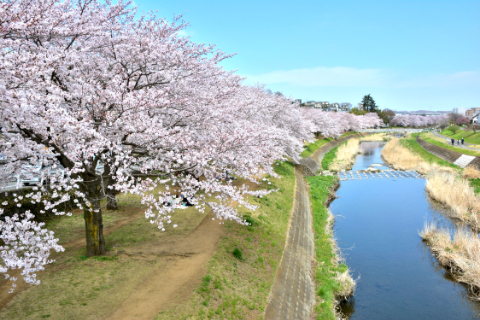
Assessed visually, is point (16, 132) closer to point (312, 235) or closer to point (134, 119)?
point (134, 119)

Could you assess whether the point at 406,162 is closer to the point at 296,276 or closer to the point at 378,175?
the point at 378,175

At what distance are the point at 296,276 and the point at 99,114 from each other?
1030 centimetres

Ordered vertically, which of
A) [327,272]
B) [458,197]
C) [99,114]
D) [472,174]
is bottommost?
[327,272]

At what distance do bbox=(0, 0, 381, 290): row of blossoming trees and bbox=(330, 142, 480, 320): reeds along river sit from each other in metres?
8.13

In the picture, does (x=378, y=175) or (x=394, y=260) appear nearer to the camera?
(x=394, y=260)

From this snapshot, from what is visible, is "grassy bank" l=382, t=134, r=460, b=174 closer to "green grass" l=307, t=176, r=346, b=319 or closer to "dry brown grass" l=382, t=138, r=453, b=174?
"dry brown grass" l=382, t=138, r=453, b=174

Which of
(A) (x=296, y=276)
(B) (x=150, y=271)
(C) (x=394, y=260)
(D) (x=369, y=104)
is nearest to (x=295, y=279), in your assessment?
(A) (x=296, y=276)

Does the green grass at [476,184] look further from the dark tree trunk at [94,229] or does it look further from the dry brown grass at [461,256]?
the dark tree trunk at [94,229]

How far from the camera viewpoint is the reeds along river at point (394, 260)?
13.1m

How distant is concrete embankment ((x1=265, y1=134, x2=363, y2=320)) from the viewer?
1087 centimetres

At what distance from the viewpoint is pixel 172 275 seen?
9930mm

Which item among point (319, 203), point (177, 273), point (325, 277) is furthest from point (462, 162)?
point (177, 273)

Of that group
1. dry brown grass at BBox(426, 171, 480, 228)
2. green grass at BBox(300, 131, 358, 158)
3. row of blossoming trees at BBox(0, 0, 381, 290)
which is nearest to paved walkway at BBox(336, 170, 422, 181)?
green grass at BBox(300, 131, 358, 158)

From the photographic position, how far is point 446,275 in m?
15.6
